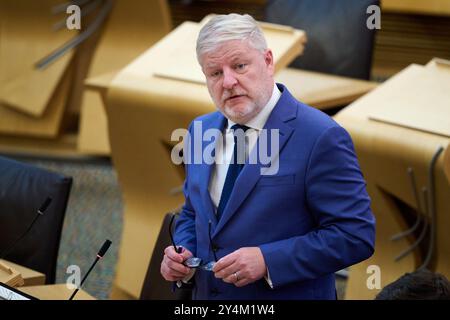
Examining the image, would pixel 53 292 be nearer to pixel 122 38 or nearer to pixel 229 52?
pixel 229 52

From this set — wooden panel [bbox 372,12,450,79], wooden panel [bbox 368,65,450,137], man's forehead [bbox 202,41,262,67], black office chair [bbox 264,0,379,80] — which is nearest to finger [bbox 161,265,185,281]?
man's forehead [bbox 202,41,262,67]

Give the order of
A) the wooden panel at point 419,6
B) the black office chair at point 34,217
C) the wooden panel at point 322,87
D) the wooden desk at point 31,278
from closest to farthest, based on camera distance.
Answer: the wooden desk at point 31,278, the black office chair at point 34,217, the wooden panel at point 322,87, the wooden panel at point 419,6

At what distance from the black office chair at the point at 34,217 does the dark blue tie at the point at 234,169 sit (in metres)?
0.95

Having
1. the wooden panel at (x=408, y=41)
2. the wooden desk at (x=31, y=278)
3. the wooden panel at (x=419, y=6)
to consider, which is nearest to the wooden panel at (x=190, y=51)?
the wooden desk at (x=31, y=278)

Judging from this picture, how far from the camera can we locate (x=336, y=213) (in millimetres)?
2225

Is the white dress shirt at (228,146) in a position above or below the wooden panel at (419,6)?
below

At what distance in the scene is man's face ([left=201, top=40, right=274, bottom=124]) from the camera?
225 centimetres

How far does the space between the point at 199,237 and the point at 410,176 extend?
107cm

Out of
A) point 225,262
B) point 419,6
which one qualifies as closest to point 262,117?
point 225,262

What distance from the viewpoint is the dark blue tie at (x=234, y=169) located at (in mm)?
2379

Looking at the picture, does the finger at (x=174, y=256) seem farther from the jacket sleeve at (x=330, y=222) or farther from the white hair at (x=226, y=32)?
the white hair at (x=226, y=32)

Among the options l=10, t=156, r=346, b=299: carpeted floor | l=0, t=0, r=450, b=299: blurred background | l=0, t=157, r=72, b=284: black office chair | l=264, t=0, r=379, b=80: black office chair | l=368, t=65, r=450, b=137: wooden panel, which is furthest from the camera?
l=264, t=0, r=379, b=80: black office chair

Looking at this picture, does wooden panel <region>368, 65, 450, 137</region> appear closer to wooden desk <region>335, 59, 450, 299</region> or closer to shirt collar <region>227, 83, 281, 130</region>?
wooden desk <region>335, 59, 450, 299</region>

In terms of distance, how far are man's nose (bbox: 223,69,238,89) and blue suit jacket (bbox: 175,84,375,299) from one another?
146mm
